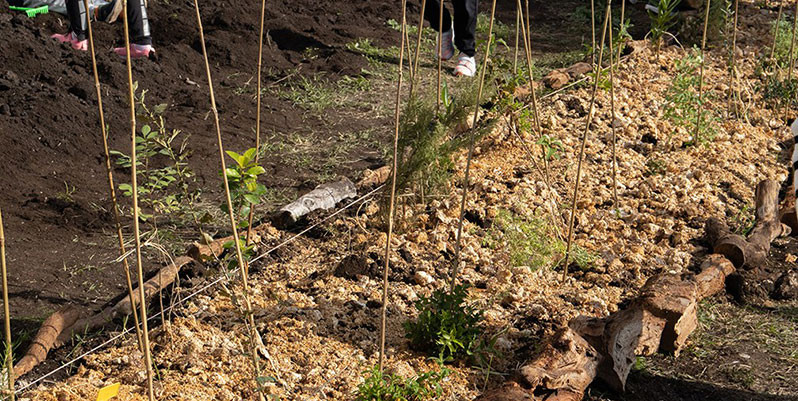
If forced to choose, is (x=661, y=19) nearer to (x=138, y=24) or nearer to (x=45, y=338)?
(x=138, y=24)

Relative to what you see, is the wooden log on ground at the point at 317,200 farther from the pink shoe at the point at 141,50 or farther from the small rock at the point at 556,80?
the pink shoe at the point at 141,50

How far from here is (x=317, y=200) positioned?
4.54 m

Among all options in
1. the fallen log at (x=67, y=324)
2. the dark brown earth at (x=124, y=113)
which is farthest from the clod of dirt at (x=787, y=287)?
the fallen log at (x=67, y=324)

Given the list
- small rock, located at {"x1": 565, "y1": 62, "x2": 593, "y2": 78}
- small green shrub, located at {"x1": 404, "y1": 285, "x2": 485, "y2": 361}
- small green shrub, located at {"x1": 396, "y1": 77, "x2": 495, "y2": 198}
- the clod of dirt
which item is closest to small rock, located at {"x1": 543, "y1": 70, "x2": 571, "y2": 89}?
small rock, located at {"x1": 565, "y1": 62, "x2": 593, "y2": 78}

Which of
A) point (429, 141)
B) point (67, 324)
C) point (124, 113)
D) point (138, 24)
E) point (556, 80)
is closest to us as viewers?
point (67, 324)

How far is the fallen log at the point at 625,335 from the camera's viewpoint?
9.89ft

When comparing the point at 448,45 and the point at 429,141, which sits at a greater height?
the point at 429,141

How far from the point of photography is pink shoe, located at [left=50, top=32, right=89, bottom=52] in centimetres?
677

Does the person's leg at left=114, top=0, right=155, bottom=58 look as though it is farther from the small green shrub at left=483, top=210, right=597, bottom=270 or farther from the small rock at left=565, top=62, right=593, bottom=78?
the small green shrub at left=483, top=210, right=597, bottom=270

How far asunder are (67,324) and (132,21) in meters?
3.72

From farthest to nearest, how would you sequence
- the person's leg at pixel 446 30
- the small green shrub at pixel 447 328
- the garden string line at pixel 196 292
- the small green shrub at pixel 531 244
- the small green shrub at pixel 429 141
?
the person's leg at pixel 446 30, the small green shrub at pixel 429 141, the small green shrub at pixel 531 244, the small green shrub at pixel 447 328, the garden string line at pixel 196 292

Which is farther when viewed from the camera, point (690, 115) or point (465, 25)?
point (465, 25)

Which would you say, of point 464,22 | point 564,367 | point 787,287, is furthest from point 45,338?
point 464,22

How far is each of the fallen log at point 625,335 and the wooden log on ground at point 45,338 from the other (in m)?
1.57
